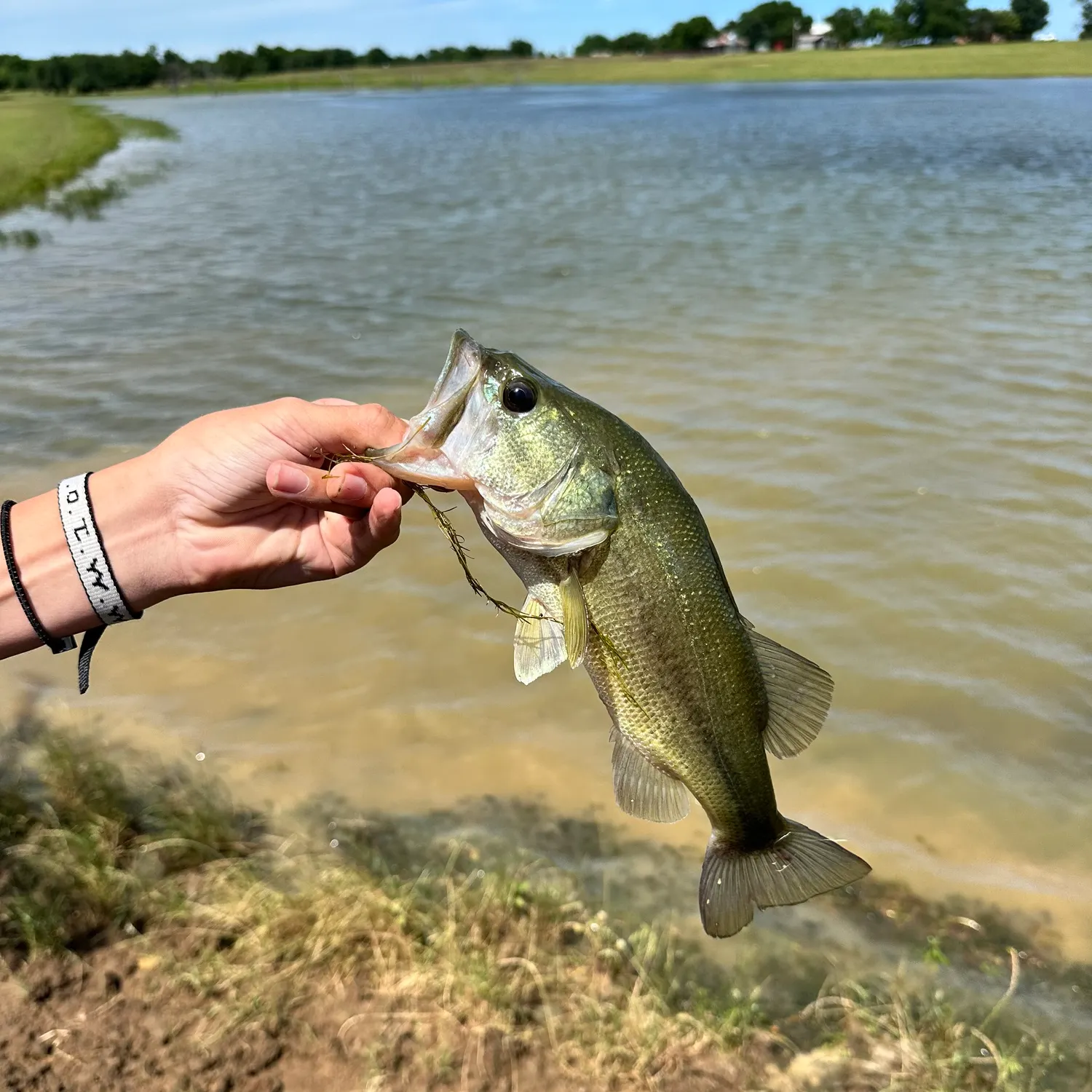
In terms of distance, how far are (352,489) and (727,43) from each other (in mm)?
172013

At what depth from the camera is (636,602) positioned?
2.26m

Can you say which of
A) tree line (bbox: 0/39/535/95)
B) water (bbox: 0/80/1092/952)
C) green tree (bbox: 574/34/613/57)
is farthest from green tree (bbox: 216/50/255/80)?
water (bbox: 0/80/1092/952)

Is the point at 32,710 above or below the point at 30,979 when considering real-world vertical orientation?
below

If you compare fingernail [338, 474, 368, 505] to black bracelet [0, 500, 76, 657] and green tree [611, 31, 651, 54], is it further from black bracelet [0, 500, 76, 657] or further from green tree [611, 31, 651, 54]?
green tree [611, 31, 651, 54]

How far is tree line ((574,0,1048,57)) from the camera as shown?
124m

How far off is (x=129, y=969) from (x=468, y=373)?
273cm

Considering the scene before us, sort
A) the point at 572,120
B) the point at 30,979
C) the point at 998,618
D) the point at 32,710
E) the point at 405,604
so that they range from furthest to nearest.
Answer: the point at 572,120
the point at 405,604
the point at 998,618
the point at 32,710
the point at 30,979

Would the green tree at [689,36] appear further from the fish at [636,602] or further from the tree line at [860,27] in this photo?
the fish at [636,602]

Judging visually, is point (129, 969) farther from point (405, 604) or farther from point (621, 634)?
point (405, 604)

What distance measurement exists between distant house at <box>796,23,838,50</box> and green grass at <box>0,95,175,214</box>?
11827cm

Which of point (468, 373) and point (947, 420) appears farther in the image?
point (947, 420)

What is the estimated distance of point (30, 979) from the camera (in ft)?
10.8

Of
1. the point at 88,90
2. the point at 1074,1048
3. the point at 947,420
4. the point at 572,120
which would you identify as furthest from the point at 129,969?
the point at 88,90

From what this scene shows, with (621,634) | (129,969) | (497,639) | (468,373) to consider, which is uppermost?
(468,373)
